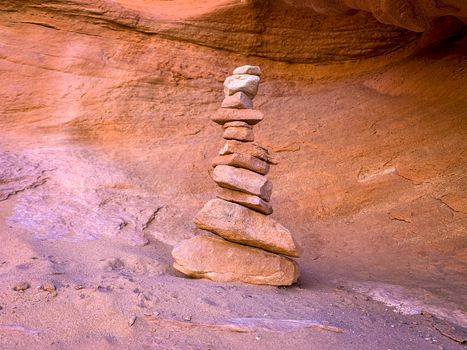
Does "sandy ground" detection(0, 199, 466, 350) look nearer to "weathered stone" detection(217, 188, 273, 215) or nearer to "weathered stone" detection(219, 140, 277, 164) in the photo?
"weathered stone" detection(217, 188, 273, 215)

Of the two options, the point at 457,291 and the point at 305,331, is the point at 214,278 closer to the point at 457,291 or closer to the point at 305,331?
the point at 305,331

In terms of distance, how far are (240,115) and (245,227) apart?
47.9 inches

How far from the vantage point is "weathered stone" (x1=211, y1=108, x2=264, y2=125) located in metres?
5.15

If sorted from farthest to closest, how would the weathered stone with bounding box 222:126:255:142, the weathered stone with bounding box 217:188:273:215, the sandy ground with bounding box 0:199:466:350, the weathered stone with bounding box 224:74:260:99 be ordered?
the weathered stone with bounding box 224:74:260:99, the weathered stone with bounding box 222:126:255:142, the weathered stone with bounding box 217:188:273:215, the sandy ground with bounding box 0:199:466:350

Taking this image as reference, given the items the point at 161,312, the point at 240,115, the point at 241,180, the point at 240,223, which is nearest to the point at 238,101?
the point at 240,115

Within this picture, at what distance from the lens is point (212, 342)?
3182mm

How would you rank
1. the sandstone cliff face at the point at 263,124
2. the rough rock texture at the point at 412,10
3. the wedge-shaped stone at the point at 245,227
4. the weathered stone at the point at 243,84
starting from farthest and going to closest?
the sandstone cliff face at the point at 263,124 < the rough rock texture at the point at 412,10 < the weathered stone at the point at 243,84 < the wedge-shaped stone at the point at 245,227

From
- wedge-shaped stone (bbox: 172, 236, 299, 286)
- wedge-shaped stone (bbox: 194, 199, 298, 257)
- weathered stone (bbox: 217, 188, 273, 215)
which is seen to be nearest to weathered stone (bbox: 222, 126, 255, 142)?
weathered stone (bbox: 217, 188, 273, 215)

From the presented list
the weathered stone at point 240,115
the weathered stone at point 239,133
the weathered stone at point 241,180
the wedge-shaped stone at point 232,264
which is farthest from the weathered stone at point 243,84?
the wedge-shaped stone at point 232,264

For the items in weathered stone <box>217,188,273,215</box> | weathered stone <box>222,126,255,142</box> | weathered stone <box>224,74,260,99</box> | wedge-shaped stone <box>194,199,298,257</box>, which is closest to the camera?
wedge-shaped stone <box>194,199,298,257</box>

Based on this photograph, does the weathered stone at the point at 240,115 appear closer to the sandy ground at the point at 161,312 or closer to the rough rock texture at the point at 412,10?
the sandy ground at the point at 161,312

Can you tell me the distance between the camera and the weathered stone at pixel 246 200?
195 inches

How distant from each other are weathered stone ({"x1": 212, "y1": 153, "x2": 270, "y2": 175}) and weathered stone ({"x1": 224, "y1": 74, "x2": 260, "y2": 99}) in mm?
741

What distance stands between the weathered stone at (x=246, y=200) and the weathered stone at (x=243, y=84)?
110 centimetres
